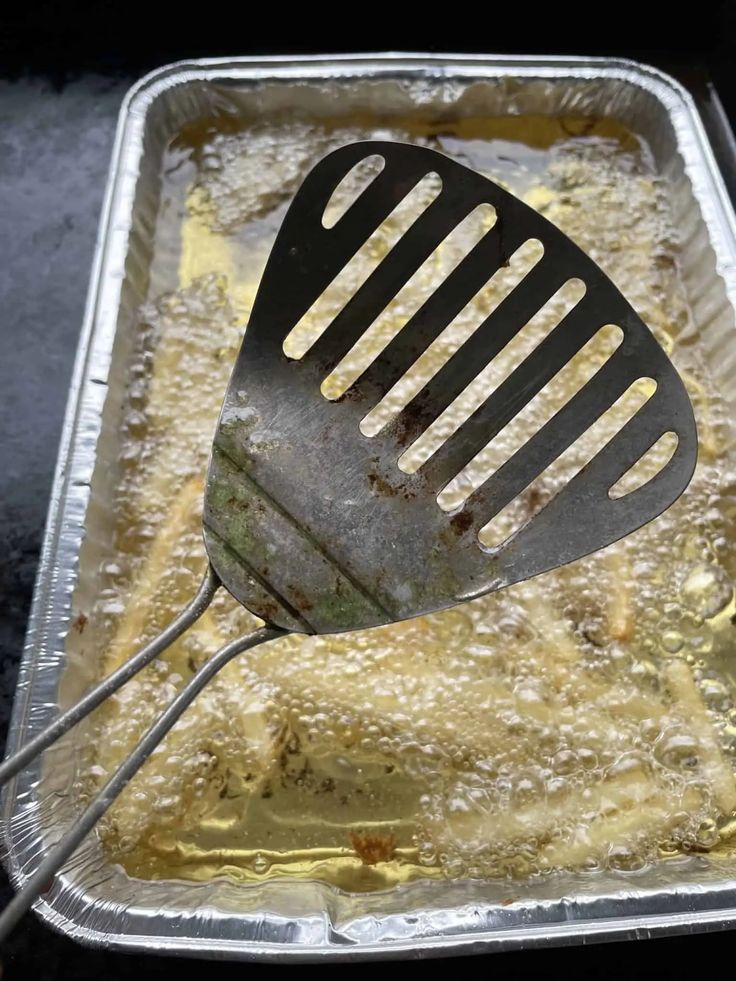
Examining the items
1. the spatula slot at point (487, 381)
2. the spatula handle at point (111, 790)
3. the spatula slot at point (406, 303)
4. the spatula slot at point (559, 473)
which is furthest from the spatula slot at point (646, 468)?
the spatula handle at point (111, 790)

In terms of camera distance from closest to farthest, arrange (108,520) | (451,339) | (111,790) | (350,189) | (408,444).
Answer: (111,790) < (408,444) < (108,520) < (451,339) < (350,189)

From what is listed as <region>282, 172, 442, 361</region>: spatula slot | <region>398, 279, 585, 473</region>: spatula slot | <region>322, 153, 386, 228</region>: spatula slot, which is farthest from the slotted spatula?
<region>322, 153, 386, 228</region>: spatula slot

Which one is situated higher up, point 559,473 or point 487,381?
point 487,381

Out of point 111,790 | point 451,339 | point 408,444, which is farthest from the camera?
point 451,339

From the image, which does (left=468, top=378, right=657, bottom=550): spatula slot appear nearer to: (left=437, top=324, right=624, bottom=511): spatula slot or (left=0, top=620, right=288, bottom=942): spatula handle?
(left=437, top=324, right=624, bottom=511): spatula slot

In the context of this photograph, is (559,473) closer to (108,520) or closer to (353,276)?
(353,276)

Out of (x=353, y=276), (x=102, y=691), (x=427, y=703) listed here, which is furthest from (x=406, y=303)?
(x=102, y=691)

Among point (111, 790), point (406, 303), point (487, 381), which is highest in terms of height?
point (406, 303)

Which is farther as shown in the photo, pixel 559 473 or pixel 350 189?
pixel 350 189

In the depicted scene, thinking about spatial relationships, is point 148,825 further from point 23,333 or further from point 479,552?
point 23,333

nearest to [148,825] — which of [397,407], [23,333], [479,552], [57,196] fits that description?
[479,552]
